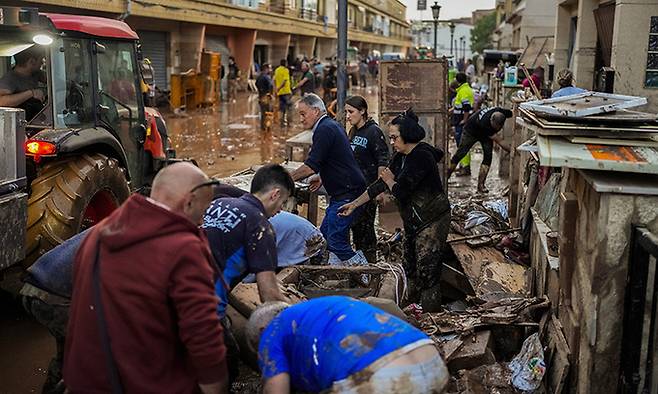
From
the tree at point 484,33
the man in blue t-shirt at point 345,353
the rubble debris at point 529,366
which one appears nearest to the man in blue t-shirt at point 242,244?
the man in blue t-shirt at point 345,353

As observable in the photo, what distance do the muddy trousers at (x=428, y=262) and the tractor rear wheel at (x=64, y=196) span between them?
2.57 metres

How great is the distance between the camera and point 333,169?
257 inches

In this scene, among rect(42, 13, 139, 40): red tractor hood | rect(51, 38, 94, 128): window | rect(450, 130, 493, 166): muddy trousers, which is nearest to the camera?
rect(51, 38, 94, 128): window

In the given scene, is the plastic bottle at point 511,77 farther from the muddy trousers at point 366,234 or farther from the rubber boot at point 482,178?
the muddy trousers at point 366,234

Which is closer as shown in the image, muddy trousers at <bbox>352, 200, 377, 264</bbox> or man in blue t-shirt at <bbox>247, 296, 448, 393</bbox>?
man in blue t-shirt at <bbox>247, 296, 448, 393</bbox>

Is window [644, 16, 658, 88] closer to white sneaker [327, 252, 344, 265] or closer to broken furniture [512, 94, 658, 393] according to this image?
white sneaker [327, 252, 344, 265]

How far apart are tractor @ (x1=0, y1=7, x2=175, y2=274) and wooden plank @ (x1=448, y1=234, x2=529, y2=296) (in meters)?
3.07

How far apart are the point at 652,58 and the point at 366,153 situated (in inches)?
200

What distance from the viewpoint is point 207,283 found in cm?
270

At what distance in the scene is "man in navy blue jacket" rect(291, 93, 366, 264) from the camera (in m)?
6.38

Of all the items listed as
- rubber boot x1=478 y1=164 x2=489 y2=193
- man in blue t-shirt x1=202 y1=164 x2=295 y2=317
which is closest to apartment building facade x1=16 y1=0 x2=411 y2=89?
rubber boot x1=478 y1=164 x2=489 y2=193

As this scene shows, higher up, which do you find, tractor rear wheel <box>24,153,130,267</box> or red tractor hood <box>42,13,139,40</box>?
red tractor hood <box>42,13,139,40</box>

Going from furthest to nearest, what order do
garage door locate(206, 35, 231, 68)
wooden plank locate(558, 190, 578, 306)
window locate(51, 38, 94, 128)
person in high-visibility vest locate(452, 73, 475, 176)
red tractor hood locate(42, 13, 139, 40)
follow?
garage door locate(206, 35, 231, 68), person in high-visibility vest locate(452, 73, 475, 176), red tractor hood locate(42, 13, 139, 40), window locate(51, 38, 94, 128), wooden plank locate(558, 190, 578, 306)

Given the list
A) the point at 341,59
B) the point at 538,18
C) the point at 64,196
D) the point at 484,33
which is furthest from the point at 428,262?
the point at 484,33
